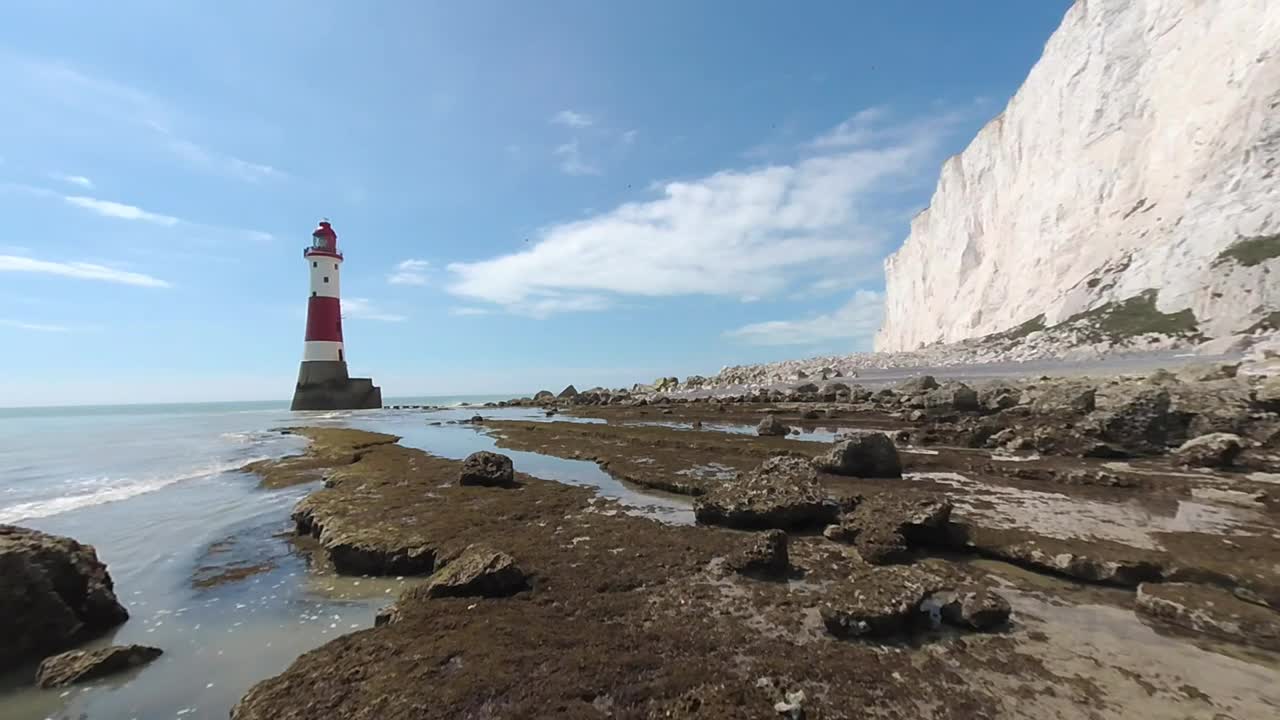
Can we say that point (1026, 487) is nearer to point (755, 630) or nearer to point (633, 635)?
point (755, 630)

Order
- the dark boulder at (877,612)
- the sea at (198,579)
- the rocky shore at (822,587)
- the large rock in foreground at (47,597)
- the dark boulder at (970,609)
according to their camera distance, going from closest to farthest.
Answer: the rocky shore at (822,587) → the sea at (198,579) → the dark boulder at (877,612) → the dark boulder at (970,609) → the large rock in foreground at (47,597)

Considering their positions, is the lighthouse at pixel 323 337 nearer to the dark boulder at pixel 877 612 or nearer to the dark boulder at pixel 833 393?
the dark boulder at pixel 833 393

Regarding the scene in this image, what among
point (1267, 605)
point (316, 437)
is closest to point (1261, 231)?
point (1267, 605)

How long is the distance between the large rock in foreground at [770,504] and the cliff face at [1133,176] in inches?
2542

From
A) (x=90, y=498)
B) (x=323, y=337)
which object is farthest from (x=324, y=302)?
(x=90, y=498)

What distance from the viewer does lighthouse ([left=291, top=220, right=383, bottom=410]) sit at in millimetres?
54562

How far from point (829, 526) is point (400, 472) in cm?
1229

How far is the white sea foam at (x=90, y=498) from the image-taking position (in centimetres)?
1420

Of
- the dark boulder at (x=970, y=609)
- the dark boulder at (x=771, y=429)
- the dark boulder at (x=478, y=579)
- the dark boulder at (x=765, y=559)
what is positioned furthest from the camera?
the dark boulder at (x=771, y=429)

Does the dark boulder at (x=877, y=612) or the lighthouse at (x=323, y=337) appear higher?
the lighthouse at (x=323, y=337)

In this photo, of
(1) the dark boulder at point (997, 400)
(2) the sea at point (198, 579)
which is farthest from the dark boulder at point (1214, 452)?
(2) the sea at point (198, 579)

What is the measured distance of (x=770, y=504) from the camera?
984 centimetres

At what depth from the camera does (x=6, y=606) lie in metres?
6.06

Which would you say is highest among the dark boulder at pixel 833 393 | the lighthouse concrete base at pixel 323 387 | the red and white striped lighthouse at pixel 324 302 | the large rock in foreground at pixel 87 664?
the red and white striped lighthouse at pixel 324 302
